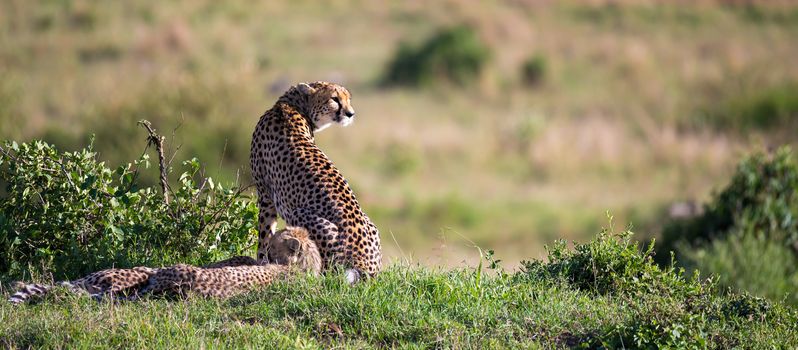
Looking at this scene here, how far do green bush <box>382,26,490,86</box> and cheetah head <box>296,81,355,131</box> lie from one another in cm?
1762

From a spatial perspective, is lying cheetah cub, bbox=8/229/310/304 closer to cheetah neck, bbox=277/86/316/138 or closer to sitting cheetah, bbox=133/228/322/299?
sitting cheetah, bbox=133/228/322/299

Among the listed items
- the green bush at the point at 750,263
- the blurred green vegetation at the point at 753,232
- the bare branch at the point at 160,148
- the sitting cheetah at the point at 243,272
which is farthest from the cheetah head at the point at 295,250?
the blurred green vegetation at the point at 753,232

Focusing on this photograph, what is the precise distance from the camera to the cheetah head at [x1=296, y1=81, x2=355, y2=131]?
25.1 feet

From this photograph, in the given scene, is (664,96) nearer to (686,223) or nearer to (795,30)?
(795,30)

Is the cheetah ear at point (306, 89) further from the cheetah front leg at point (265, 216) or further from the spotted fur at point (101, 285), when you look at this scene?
the spotted fur at point (101, 285)

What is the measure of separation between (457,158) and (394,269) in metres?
15.2

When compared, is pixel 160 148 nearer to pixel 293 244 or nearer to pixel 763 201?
pixel 293 244

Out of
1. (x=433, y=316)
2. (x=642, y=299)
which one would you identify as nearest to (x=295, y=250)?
(x=433, y=316)

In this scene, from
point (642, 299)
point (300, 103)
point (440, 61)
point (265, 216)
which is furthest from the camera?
point (440, 61)

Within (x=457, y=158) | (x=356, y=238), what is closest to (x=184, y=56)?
(x=457, y=158)

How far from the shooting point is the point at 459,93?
2552 centimetres

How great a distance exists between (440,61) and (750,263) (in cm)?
1343

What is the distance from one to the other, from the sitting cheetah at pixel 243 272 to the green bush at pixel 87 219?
2.60 feet

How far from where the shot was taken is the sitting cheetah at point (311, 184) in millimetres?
6701
